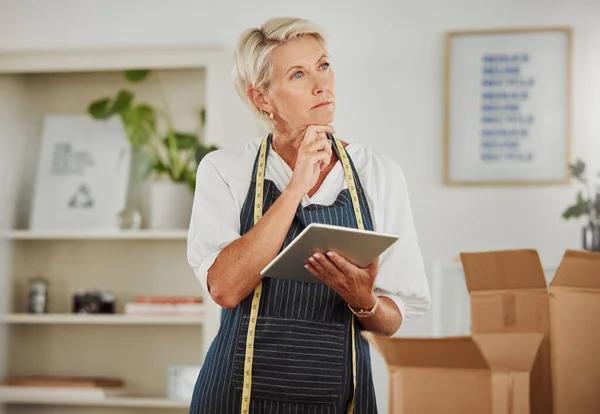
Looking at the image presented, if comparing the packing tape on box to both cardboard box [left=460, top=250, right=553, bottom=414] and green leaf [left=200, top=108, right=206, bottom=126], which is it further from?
green leaf [left=200, top=108, right=206, bottom=126]

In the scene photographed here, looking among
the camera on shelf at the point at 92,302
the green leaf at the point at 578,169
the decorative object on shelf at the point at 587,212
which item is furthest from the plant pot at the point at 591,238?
the camera on shelf at the point at 92,302

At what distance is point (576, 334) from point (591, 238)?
203cm

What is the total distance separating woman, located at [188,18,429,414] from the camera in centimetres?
147

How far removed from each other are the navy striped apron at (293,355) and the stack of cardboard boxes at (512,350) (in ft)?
0.56

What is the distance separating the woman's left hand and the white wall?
222 cm

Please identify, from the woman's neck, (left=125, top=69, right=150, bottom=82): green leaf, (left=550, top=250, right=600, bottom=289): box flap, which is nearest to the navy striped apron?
the woman's neck

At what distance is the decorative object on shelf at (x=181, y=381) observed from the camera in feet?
12.1

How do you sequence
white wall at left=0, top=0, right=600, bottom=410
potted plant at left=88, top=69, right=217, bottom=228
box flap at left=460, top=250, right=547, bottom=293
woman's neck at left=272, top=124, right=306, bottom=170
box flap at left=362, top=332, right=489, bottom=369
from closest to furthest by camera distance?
box flap at left=362, top=332, right=489, bottom=369, box flap at left=460, top=250, right=547, bottom=293, woman's neck at left=272, top=124, right=306, bottom=170, white wall at left=0, top=0, right=600, bottom=410, potted plant at left=88, top=69, right=217, bottom=228

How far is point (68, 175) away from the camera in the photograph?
4102 mm

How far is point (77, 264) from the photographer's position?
418cm

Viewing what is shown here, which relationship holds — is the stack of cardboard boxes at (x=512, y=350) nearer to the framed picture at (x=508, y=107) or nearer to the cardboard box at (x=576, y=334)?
the cardboard box at (x=576, y=334)

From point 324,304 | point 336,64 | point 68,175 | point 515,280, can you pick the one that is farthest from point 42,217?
point 515,280

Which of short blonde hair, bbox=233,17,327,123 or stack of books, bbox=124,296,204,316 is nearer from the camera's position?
short blonde hair, bbox=233,17,327,123

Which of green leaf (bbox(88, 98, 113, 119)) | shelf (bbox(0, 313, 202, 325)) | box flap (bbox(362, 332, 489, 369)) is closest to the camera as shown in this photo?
box flap (bbox(362, 332, 489, 369))
